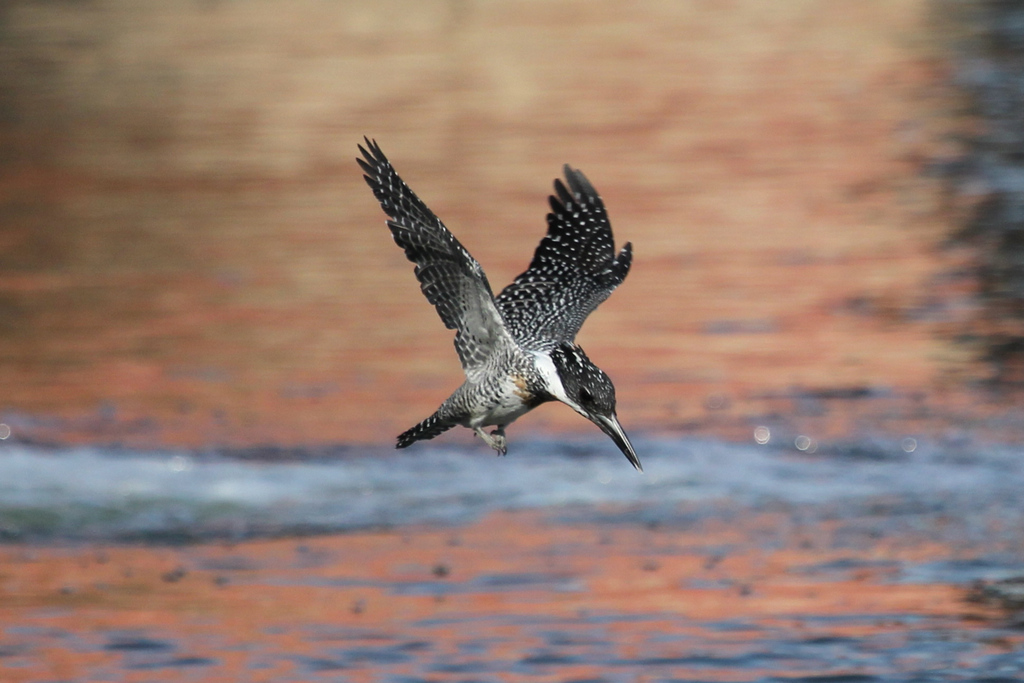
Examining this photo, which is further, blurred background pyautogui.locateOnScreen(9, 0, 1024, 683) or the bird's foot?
blurred background pyautogui.locateOnScreen(9, 0, 1024, 683)

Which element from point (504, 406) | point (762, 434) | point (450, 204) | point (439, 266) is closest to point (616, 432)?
point (504, 406)

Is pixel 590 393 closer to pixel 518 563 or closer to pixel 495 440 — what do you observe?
pixel 495 440

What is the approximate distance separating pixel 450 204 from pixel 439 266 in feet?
46.7

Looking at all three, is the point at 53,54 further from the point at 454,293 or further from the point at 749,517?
the point at 454,293

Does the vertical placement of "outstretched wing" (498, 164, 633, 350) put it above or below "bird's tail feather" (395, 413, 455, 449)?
above

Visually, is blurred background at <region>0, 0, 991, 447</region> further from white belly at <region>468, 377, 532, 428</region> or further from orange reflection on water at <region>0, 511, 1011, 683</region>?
white belly at <region>468, 377, 532, 428</region>

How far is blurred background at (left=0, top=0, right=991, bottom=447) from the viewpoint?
1487 cm

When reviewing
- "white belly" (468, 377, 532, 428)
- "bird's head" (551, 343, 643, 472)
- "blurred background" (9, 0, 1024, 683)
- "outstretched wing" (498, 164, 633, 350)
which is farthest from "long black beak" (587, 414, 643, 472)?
"blurred background" (9, 0, 1024, 683)

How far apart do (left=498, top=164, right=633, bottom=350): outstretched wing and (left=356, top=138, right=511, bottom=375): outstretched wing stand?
68cm

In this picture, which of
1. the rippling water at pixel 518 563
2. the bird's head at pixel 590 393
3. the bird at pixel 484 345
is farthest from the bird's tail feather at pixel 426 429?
the rippling water at pixel 518 563

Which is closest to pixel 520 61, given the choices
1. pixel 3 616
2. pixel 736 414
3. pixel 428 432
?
pixel 736 414

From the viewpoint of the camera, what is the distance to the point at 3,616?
35.1ft

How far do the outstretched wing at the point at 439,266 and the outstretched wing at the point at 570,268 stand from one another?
0.68 metres

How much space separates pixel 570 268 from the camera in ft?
25.7
